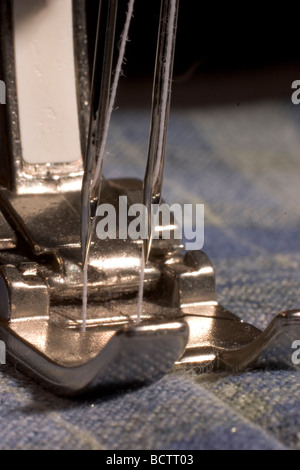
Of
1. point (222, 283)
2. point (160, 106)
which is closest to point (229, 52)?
point (222, 283)

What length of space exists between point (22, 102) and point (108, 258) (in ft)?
0.43

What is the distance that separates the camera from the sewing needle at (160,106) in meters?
0.49

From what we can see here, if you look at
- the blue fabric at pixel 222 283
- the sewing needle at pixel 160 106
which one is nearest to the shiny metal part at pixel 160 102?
the sewing needle at pixel 160 106

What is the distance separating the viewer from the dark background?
1.10m

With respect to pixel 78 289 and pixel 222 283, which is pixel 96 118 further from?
pixel 222 283

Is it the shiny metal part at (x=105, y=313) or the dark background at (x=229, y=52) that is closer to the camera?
the shiny metal part at (x=105, y=313)

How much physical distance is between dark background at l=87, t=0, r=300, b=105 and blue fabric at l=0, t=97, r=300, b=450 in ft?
0.22

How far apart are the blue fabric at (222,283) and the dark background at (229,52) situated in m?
0.07

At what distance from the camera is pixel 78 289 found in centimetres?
55

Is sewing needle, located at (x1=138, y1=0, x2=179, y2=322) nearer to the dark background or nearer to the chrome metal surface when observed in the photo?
the chrome metal surface

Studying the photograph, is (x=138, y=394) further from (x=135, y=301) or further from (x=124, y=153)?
(x=124, y=153)

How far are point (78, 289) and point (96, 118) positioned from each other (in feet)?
0.37

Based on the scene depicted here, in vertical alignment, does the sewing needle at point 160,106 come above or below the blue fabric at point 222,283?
above

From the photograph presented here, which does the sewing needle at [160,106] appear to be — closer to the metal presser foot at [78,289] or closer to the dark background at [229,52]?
the metal presser foot at [78,289]
